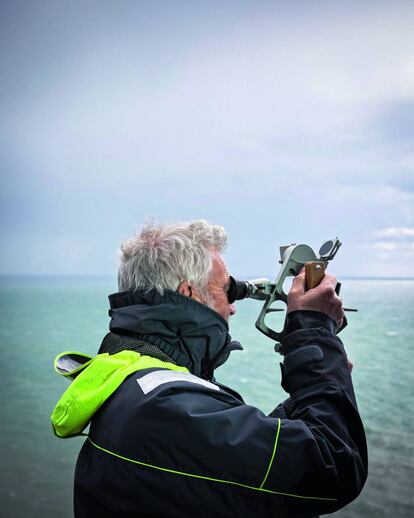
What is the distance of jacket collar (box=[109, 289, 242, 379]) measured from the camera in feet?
4.81

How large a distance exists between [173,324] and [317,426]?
0.46m

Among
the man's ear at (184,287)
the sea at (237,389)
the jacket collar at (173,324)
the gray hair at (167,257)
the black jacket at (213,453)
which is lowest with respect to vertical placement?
the sea at (237,389)

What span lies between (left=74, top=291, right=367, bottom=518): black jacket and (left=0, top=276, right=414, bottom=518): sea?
3.37 ft

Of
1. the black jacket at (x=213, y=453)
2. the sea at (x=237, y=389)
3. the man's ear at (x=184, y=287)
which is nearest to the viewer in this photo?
the black jacket at (x=213, y=453)

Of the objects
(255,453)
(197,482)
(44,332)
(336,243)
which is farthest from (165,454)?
(44,332)

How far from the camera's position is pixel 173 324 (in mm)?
1499

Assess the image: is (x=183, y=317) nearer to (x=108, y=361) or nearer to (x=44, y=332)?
(x=108, y=361)

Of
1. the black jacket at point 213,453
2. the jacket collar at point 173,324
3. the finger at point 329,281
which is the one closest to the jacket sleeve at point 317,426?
the black jacket at point 213,453

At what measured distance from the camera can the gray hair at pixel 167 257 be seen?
155 centimetres

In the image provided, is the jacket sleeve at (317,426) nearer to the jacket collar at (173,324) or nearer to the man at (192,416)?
the man at (192,416)

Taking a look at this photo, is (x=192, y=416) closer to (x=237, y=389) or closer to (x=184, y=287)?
(x=184, y=287)

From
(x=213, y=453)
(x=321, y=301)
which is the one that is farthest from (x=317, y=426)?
(x=321, y=301)

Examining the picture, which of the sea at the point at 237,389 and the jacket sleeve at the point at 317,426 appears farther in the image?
the sea at the point at 237,389

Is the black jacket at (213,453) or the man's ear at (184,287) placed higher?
the man's ear at (184,287)
